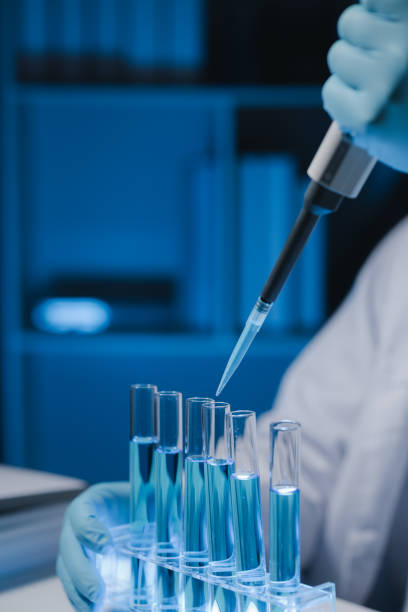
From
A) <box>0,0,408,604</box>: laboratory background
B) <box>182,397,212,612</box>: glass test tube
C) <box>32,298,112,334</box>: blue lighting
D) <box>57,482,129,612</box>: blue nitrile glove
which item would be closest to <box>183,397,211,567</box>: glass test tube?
<box>182,397,212,612</box>: glass test tube

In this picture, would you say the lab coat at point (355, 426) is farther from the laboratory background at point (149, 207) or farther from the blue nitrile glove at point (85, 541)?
the laboratory background at point (149, 207)

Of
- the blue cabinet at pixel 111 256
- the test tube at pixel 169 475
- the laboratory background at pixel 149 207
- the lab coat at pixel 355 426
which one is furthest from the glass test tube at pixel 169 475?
the blue cabinet at pixel 111 256

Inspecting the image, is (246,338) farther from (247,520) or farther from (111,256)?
(111,256)

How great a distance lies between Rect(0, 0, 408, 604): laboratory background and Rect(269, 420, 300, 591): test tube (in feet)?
4.10

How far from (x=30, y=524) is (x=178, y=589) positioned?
22cm

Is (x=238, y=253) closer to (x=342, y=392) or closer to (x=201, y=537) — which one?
(x=342, y=392)

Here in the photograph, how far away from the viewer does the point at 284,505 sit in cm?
50

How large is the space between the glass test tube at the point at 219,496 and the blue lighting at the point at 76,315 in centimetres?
140

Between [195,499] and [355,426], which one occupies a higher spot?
[195,499]

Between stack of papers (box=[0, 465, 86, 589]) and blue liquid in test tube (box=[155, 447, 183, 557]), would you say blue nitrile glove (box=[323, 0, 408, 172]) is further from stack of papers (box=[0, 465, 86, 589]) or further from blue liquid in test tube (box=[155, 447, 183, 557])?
stack of papers (box=[0, 465, 86, 589])

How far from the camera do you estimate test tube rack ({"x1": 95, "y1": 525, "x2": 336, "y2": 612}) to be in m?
0.51

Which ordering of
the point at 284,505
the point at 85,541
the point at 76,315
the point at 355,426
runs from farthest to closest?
the point at 76,315 < the point at 355,426 < the point at 85,541 < the point at 284,505

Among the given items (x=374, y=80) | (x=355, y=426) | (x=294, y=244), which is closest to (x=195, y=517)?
(x=294, y=244)

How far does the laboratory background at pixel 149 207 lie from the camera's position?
182 centimetres
